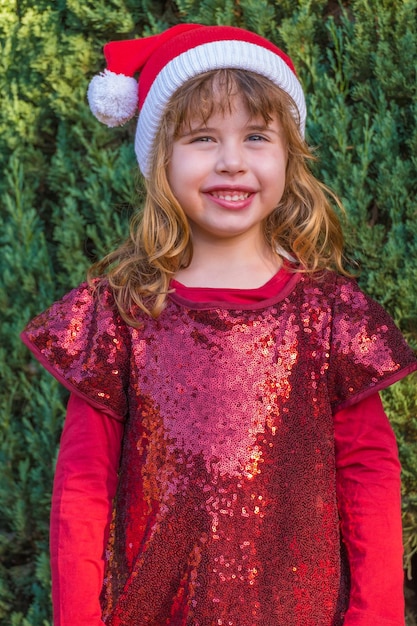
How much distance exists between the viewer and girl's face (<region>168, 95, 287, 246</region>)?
218 centimetres

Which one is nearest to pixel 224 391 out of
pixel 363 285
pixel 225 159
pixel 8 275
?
pixel 225 159

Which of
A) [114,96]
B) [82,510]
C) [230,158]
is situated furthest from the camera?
[114,96]

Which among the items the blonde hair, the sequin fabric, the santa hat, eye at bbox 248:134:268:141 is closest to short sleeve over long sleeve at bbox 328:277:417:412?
the sequin fabric

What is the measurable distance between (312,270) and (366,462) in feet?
1.68

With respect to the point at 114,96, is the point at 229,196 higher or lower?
lower

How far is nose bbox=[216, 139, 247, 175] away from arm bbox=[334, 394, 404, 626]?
66cm

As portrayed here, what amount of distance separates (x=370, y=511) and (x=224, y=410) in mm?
439

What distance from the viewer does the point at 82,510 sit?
2.25m

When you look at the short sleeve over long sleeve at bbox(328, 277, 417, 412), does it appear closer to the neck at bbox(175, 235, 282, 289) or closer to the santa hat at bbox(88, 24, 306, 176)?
the neck at bbox(175, 235, 282, 289)

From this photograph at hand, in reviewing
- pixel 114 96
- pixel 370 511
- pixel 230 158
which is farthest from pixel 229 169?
pixel 370 511

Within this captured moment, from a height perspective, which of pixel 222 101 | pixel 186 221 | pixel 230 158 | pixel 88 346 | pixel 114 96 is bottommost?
pixel 88 346

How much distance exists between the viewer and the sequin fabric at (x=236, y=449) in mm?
2139

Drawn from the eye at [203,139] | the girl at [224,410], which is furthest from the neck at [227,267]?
the eye at [203,139]

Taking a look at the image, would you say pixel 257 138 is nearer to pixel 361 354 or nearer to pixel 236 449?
pixel 361 354
